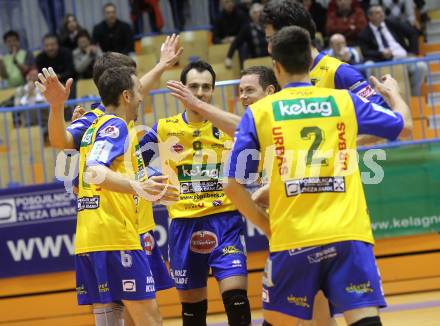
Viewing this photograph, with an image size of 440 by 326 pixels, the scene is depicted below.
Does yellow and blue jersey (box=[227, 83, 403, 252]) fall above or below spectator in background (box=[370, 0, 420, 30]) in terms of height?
below

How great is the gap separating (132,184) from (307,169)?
4.01ft

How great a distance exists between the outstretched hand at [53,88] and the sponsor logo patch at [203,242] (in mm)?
1647

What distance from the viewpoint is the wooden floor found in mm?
8867

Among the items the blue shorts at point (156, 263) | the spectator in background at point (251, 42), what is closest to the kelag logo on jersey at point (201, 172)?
the blue shorts at point (156, 263)

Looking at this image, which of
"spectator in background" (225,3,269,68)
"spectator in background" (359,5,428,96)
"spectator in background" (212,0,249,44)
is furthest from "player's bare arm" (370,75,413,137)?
"spectator in background" (212,0,249,44)

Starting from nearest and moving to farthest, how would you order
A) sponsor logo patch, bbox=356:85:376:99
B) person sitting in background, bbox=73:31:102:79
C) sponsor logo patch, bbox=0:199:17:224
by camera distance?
sponsor logo patch, bbox=356:85:376:99 < sponsor logo patch, bbox=0:199:17:224 < person sitting in background, bbox=73:31:102:79

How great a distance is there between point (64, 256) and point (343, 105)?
635 centimetres

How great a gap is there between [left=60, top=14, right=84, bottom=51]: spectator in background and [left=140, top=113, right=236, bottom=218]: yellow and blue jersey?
28.7ft

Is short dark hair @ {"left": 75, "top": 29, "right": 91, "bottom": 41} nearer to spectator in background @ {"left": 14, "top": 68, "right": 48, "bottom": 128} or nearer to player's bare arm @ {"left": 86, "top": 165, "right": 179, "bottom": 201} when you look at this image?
spectator in background @ {"left": 14, "top": 68, "right": 48, "bottom": 128}

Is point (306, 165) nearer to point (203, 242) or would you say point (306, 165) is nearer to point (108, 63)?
point (108, 63)

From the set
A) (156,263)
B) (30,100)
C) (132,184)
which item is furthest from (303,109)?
(30,100)

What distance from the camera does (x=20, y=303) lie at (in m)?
10.6

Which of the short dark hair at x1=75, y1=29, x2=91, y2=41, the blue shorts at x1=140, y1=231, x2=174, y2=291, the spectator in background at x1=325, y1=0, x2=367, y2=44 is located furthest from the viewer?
the short dark hair at x1=75, y1=29, x2=91, y2=41

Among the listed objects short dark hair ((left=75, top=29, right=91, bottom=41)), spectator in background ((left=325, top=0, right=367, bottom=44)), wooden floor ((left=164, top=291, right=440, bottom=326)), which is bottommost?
wooden floor ((left=164, top=291, right=440, bottom=326))
